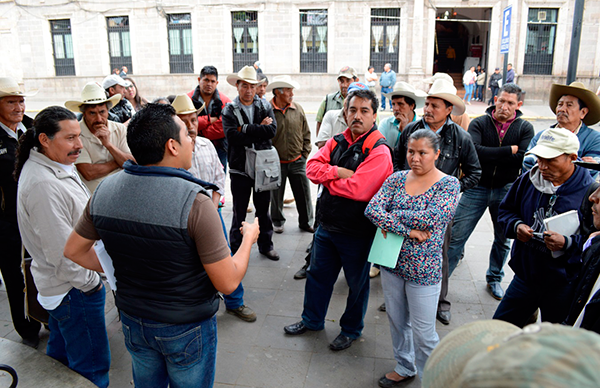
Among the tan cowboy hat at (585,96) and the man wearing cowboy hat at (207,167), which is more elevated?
the tan cowboy hat at (585,96)

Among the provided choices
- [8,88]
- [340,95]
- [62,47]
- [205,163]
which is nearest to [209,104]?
[340,95]

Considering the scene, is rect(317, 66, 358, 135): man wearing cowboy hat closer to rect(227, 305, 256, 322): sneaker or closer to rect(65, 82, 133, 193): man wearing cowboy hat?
rect(65, 82, 133, 193): man wearing cowboy hat

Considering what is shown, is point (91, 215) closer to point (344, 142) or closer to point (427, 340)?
point (344, 142)

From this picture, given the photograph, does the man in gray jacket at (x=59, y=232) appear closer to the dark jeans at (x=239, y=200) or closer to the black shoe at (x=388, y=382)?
the black shoe at (x=388, y=382)

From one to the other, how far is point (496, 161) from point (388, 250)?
1.96m

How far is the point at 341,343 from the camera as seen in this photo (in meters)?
3.58

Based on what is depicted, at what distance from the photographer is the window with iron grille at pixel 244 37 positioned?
2233 centimetres

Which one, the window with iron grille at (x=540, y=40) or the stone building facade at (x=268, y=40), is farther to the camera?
the stone building facade at (x=268, y=40)

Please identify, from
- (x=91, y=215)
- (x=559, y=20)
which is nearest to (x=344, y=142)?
(x=91, y=215)

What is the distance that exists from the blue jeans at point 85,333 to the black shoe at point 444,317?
280 cm

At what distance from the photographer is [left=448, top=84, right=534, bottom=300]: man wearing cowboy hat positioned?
4.24 m

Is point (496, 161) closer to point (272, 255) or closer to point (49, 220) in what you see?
point (272, 255)

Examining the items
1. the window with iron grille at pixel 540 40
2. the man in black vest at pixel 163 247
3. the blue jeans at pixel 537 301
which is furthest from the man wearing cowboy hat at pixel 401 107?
the window with iron grille at pixel 540 40

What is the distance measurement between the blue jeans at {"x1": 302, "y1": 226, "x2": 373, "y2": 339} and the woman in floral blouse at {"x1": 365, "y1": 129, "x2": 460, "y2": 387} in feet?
1.25
